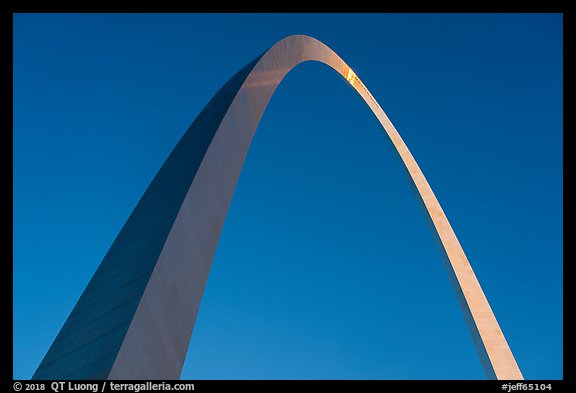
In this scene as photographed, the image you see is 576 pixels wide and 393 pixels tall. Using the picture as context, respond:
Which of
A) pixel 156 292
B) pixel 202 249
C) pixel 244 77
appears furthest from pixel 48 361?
pixel 244 77

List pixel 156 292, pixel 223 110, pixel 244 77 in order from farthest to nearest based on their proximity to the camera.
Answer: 1. pixel 244 77
2. pixel 223 110
3. pixel 156 292

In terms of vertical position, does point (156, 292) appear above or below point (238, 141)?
below
